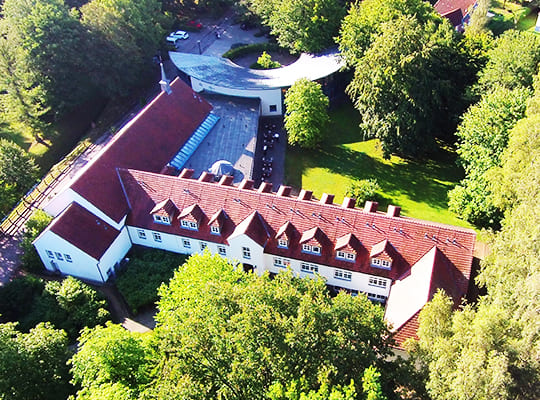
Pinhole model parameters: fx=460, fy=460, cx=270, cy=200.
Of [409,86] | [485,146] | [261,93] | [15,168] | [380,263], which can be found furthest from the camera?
[261,93]

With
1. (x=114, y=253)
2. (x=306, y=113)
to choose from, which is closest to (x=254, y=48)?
(x=306, y=113)

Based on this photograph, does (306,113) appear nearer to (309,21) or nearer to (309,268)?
(309,21)

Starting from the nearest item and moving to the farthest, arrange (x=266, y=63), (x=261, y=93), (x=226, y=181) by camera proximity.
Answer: (x=226, y=181)
(x=261, y=93)
(x=266, y=63)

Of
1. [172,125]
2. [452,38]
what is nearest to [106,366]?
[172,125]

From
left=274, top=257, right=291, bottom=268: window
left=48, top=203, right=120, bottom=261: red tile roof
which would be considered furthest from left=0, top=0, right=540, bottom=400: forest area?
left=274, top=257, right=291, bottom=268: window

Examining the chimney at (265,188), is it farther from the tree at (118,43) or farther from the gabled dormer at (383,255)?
the tree at (118,43)

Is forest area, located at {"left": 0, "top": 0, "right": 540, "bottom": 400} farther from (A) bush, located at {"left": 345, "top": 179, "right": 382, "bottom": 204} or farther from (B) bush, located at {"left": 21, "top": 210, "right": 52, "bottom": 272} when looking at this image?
(A) bush, located at {"left": 345, "top": 179, "right": 382, "bottom": 204}
